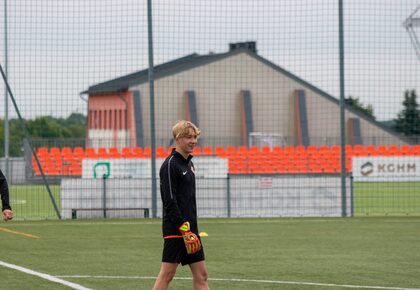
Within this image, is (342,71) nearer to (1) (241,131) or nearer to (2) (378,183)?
(2) (378,183)

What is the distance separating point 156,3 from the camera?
21344 millimetres

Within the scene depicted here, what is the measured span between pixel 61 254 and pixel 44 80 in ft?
26.1

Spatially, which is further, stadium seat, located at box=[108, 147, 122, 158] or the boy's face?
stadium seat, located at box=[108, 147, 122, 158]

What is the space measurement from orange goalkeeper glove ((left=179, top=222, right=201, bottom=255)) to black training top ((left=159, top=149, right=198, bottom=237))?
0.17 ft

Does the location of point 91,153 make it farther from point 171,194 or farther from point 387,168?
point 171,194

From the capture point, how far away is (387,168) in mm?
33219

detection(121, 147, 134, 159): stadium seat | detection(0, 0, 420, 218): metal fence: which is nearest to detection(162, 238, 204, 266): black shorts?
detection(0, 0, 420, 218): metal fence

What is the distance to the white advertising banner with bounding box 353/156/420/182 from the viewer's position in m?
25.6

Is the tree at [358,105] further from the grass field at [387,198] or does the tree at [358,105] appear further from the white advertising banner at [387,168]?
the grass field at [387,198]

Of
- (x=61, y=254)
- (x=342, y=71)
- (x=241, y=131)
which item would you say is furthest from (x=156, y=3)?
(x=241, y=131)

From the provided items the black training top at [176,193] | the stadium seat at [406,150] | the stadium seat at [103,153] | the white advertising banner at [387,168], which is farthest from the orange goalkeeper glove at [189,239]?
the stadium seat at [406,150]

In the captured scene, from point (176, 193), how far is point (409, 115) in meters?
16.3

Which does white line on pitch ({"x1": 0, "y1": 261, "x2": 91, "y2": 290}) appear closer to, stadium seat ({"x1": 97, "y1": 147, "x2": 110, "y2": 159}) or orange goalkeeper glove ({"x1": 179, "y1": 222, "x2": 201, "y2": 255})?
orange goalkeeper glove ({"x1": 179, "y1": 222, "x2": 201, "y2": 255})

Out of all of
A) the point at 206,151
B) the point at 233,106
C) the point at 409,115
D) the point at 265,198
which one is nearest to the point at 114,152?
the point at 265,198
